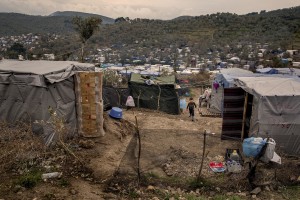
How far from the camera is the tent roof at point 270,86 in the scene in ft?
29.9

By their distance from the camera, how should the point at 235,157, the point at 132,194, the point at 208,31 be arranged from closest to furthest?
the point at 132,194, the point at 235,157, the point at 208,31

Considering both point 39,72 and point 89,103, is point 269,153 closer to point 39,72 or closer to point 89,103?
point 89,103

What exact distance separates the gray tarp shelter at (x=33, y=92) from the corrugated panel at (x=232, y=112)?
5.25 metres

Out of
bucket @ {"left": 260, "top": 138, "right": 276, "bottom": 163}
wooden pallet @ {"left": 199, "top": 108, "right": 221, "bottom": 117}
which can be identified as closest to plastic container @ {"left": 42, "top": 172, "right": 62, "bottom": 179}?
bucket @ {"left": 260, "top": 138, "right": 276, "bottom": 163}

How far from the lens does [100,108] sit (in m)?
9.62

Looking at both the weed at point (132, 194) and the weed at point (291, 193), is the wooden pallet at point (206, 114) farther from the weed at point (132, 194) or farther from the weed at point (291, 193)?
the weed at point (132, 194)

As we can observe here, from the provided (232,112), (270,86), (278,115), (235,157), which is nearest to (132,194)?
(235,157)

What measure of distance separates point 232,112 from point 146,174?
446 cm

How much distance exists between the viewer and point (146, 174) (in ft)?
24.2

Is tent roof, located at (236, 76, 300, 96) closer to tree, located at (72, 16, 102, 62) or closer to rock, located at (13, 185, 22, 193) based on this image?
rock, located at (13, 185, 22, 193)

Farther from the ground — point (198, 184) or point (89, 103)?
point (89, 103)

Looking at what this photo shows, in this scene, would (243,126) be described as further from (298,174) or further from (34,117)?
(34,117)

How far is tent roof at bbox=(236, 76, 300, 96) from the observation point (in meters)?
9.12

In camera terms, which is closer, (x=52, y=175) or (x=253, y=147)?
(x=52, y=175)
